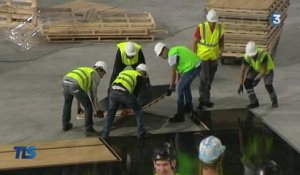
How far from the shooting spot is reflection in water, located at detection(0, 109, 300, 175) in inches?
438

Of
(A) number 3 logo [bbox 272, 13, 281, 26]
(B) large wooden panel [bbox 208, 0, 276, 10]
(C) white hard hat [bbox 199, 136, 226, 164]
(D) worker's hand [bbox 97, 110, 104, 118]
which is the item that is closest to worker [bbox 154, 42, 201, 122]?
(D) worker's hand [bbox 97, 110, 104, 118]

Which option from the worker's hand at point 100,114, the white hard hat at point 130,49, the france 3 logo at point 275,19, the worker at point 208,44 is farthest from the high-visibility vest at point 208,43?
the france 3 logo at point 275,19

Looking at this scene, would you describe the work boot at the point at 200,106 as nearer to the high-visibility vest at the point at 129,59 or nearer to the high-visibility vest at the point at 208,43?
the high-visibility vest at the point at 208,43

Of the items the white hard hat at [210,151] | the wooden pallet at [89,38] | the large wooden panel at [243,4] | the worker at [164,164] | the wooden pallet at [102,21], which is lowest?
the wooden pallet at [89,38]

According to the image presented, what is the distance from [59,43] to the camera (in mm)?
19125

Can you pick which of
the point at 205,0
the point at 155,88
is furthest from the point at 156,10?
the point at 155,88

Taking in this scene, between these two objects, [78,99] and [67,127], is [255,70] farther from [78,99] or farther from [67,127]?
[67,127]

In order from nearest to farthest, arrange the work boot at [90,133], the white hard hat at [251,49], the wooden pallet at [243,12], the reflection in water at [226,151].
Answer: the reflection in water at [226,151]
the work boot at [90,133]
the white hard hat at [251,49]
the wooden pallet at [243,12]

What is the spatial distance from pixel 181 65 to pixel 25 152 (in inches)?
143

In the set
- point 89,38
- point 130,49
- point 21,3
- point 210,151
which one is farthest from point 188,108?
point 21,3

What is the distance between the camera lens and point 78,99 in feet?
40.2

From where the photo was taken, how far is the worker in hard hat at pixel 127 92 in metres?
11.7

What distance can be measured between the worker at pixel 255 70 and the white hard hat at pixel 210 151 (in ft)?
25.0

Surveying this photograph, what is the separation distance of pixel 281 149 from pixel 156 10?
39.6 feet
